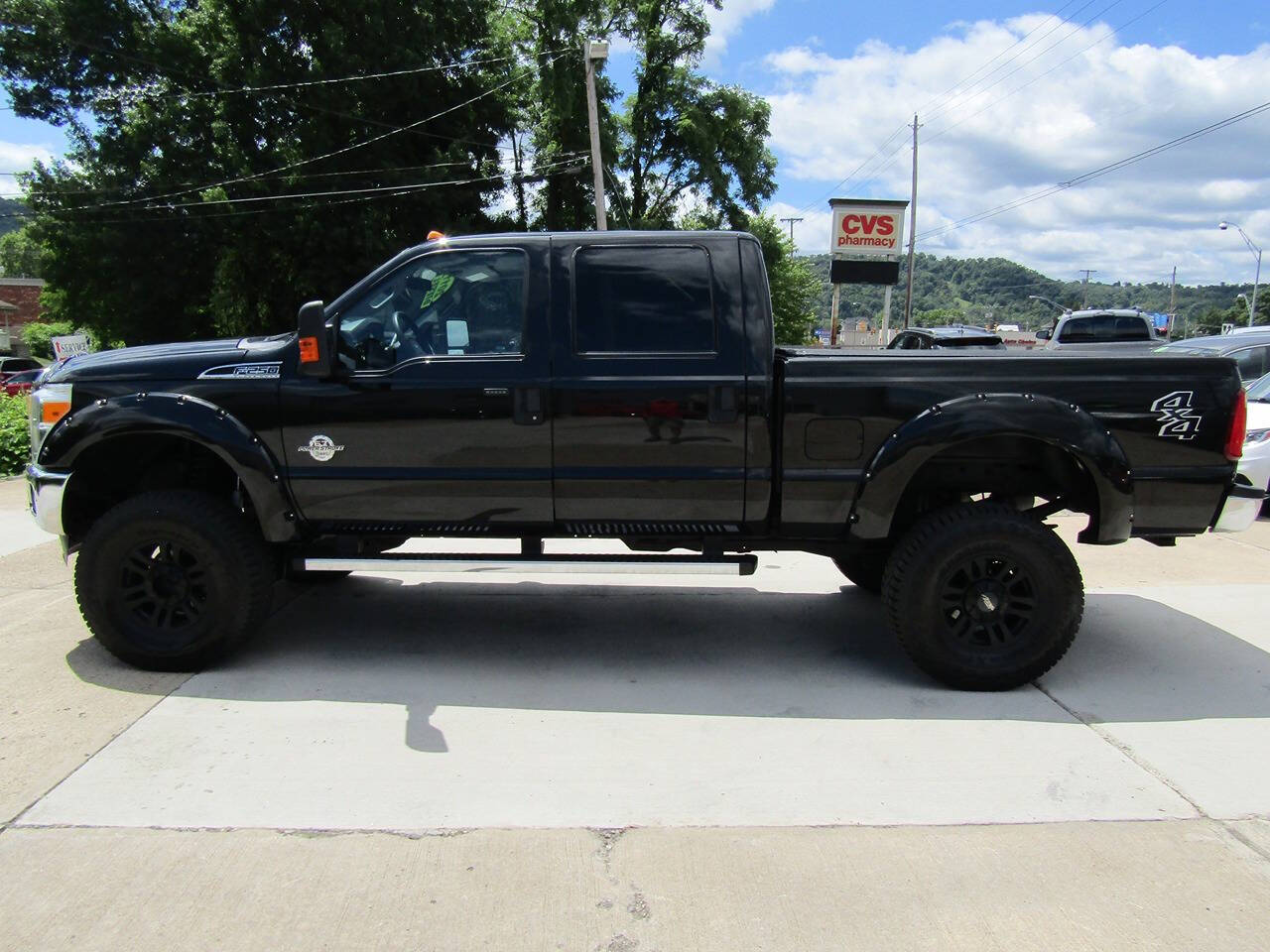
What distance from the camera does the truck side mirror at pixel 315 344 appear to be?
14.0ft

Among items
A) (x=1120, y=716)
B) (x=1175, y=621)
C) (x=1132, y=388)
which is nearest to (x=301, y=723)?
(x=1120, y=716)

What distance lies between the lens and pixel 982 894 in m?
2.83

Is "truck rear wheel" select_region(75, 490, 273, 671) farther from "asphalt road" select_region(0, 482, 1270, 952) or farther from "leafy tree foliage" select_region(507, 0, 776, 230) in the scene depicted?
"leafy tree foliage" select_region(507, 0, 776, 230)

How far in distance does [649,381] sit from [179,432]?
2230 mm

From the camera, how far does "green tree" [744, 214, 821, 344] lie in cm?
3897

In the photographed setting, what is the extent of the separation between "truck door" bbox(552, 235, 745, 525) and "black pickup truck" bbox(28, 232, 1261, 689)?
1 cm

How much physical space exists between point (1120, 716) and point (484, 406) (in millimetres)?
3228

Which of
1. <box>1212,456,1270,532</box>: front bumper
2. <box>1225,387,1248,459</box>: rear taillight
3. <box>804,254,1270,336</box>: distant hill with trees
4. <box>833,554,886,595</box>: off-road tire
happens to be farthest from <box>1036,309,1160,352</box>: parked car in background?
<box>804,254,1270,336</box>: distant hill with trees

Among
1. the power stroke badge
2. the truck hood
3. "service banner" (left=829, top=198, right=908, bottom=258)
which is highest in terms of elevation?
"service banner" (left=829, top=198, right=908, bottom=258)

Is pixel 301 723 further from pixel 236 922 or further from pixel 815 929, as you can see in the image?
pixel 815 929

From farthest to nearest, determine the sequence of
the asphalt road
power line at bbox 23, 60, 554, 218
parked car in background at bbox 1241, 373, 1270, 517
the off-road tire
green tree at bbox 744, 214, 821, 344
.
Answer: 1. green tree at bbox 744, 214, 821, 344
2. power line at bbox 23, 60, 554, 218
3. parked car in background at bbox 1241, 373, 1270, 517
4. the off-road tire
5. the asphalt road

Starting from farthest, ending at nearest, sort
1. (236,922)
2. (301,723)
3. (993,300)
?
(993,300) < (301,723) < (236,922)

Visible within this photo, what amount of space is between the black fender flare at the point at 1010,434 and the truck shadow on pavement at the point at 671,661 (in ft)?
3.19

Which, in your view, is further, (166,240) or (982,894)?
(166,240)
